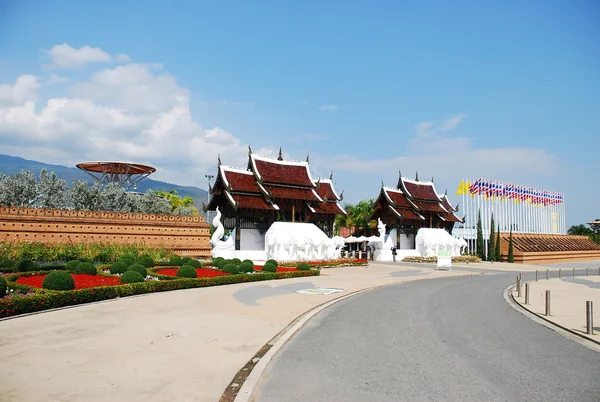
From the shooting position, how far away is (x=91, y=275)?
21.0 meters

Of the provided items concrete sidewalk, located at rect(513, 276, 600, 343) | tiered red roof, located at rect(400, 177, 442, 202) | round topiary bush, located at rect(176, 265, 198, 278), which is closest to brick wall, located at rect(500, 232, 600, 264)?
tiered red roof, located at rect(400, 177, 442, 202)

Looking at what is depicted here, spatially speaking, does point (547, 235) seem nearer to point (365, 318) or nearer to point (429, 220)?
point (429, 220)

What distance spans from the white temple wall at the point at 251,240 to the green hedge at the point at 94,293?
57.9 ft

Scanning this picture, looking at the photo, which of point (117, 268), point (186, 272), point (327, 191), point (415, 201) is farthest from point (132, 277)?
point (415, 201)

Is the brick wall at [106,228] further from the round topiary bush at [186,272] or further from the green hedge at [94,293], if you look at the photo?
→ the round topiary bush at [186,272]

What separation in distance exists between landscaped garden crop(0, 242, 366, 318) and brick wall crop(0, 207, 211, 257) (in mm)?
1804

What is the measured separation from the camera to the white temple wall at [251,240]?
1668 inches

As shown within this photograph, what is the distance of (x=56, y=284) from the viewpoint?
15352mm

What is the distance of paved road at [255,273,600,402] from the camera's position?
21.3 ft

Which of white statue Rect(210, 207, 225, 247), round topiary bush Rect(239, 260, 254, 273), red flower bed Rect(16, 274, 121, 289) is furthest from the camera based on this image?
white statue Rect(210, 207, 225, 247)

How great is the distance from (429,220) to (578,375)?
171ft

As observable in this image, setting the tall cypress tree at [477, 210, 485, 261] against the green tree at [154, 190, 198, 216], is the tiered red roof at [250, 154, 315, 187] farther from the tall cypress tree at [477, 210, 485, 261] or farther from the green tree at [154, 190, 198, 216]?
the green tree at [154, 190, 198, 216]

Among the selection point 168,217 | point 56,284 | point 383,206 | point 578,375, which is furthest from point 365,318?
point 383,206

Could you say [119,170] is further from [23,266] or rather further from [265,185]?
[23,266]
